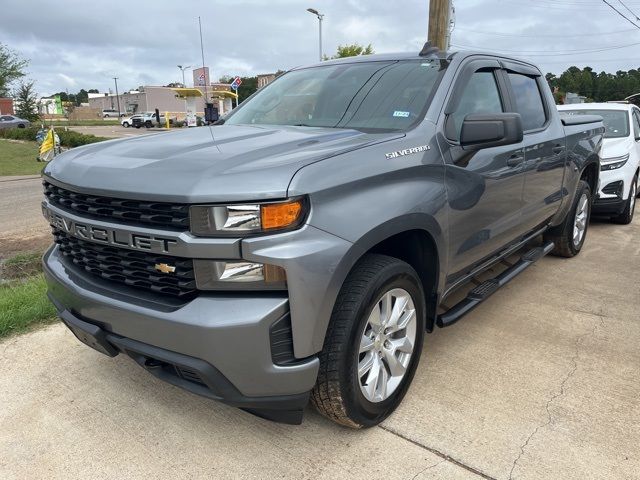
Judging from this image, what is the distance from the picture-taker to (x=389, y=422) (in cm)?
270

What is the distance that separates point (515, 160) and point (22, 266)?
4.98 metres

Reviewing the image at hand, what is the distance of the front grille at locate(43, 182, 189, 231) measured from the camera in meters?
2.06

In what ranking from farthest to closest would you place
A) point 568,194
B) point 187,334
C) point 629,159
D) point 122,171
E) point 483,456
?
point 629,159 < point 568,194 < point 483,456 < point 122,171 < point 187,334

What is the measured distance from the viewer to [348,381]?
232cm

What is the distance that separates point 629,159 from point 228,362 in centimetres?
701

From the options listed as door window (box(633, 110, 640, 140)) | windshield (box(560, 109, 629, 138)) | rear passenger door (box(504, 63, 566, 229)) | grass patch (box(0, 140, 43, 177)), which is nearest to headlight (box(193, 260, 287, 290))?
rear passenger door (box(504, 63, 566, 229))

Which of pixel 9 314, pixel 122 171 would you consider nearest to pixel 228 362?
pixel 122 171

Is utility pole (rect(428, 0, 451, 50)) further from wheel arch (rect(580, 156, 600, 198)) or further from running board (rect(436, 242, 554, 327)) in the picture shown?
running board (rect(436, 242, 554, 327))

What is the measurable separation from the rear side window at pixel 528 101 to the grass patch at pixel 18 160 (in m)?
15.0

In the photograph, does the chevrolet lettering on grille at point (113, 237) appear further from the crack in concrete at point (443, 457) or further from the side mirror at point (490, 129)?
the side mirror at point (490, 129)

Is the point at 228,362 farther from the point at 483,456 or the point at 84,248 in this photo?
the point at 483,456

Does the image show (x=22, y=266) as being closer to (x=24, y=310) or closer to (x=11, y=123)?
(x=24, y=310)

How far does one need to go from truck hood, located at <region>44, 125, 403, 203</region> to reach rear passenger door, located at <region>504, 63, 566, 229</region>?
5.61 feet

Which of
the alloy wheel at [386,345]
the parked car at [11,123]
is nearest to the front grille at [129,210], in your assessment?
the alloy wheel at [386,345]
